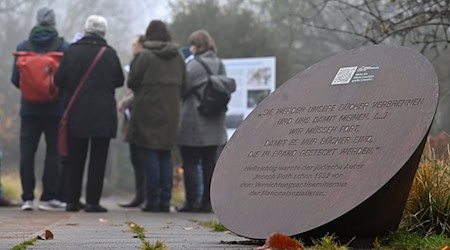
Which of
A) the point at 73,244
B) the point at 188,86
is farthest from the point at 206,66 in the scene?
the point at 73,244

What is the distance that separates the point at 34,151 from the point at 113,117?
1.01 m

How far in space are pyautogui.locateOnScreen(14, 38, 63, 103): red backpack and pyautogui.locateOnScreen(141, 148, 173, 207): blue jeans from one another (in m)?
1.07

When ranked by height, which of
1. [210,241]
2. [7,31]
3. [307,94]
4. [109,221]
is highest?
[307,94]

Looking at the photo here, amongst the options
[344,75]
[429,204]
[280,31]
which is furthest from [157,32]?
[280,31]

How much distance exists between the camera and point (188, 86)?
10.4m

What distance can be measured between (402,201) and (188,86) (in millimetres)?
5532

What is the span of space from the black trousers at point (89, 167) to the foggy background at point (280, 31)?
2.24 metres

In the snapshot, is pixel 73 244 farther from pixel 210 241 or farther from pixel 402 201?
pixel 402 201

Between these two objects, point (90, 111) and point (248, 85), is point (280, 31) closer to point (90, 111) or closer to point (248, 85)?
point (248, 85)

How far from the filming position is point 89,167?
9922mm

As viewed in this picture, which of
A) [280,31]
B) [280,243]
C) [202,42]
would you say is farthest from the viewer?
[280,31]

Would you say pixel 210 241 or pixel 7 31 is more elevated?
pixel 210 241

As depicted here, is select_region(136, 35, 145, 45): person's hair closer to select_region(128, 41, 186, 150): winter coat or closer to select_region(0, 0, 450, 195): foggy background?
select_region(128, 41, 186, 150): winter coat

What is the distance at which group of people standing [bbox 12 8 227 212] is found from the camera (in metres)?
9.83
